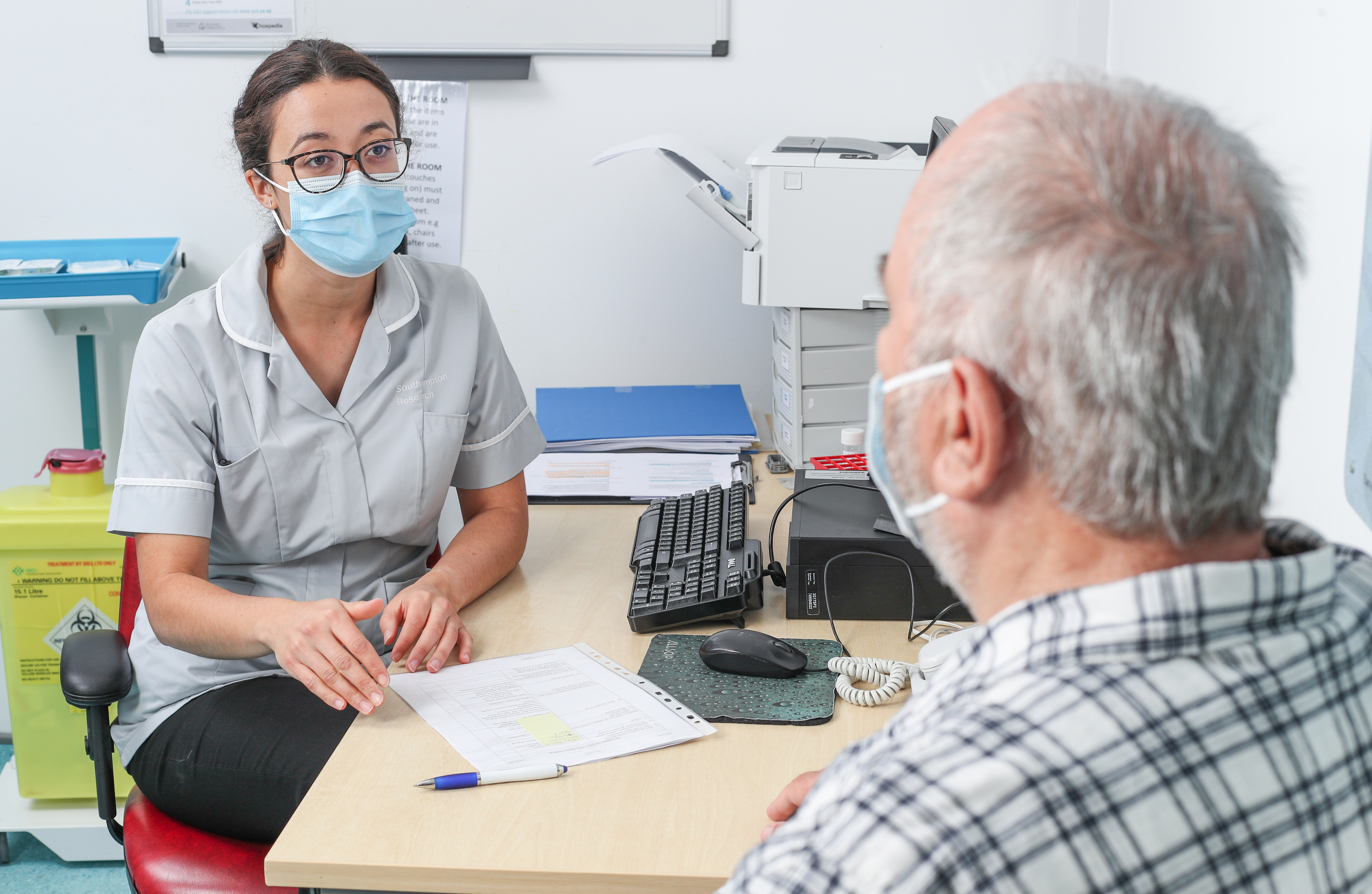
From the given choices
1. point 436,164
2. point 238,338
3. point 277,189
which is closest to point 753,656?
point 238,338

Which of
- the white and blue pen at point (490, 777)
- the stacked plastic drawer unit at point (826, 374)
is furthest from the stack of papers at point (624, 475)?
the white and blue pen at point (490, 777)

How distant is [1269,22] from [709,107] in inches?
44.2

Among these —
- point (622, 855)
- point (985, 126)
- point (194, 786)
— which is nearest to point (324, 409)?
point (194, 786)

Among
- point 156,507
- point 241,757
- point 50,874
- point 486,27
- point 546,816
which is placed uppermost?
point 486,27

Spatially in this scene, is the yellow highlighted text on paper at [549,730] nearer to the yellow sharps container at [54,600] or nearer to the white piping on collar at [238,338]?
the white piping on collar at [238,338]

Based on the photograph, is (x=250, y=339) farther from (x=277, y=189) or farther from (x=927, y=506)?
(x=927, y=506)

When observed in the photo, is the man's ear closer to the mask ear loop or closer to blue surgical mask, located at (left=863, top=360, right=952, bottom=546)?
blue surgical mask, located at (left=863, top=360, right=952, bottom=546)

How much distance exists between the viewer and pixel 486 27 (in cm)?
210

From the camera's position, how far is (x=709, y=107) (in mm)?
2133

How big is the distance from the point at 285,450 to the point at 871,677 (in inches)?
29.8

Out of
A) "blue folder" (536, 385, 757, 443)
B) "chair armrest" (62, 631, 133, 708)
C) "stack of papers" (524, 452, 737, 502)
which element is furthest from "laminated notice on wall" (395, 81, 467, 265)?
"chair armrest" (62, 631, 133, 708)

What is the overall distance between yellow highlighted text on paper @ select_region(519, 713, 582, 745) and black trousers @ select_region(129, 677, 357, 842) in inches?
11.3

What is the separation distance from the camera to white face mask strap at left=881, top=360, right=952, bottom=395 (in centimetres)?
52

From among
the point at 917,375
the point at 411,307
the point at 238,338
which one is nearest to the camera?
the point at 917,375
